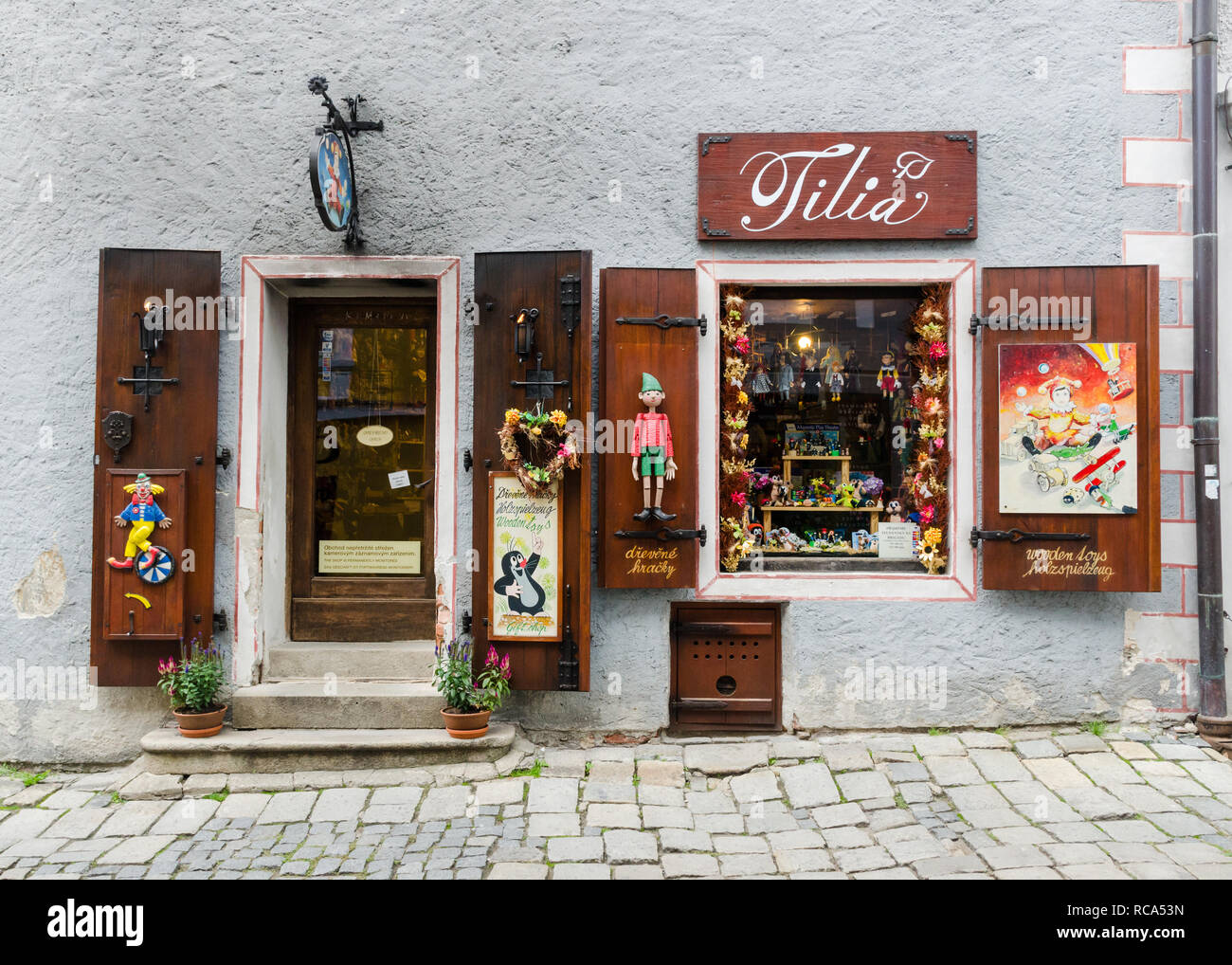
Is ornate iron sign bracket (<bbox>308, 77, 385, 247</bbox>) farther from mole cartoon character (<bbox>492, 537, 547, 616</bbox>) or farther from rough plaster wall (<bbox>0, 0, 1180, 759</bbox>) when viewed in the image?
mole cartoon character (<bbox>492, 537, 547, 616</bbox>)

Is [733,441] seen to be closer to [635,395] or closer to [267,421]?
[635,395]

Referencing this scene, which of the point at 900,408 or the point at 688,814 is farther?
the point at 900,408

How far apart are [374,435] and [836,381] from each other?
3161 mm

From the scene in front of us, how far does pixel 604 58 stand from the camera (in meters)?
5.03

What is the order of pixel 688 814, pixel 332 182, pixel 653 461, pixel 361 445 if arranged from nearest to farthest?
pixel 688 814 → pixel 332 182 → pixel 653 461 → pixel 361 445

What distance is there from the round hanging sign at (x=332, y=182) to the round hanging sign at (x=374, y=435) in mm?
1319

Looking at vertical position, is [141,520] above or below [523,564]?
above

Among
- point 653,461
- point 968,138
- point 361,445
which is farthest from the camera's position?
point 361,445

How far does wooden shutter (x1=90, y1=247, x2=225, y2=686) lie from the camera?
4832mm

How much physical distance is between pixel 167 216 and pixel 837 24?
4.40m

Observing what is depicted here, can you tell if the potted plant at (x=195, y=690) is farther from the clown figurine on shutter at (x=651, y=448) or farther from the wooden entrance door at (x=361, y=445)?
the clown figurine on shutter at (x=651, y=448)

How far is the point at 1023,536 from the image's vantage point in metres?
4.84

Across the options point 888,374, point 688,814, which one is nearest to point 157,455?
point 688,814

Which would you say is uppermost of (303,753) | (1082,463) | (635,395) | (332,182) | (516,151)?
(516,151)
